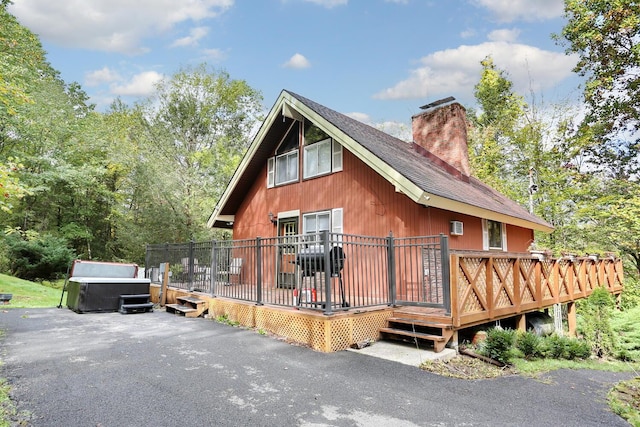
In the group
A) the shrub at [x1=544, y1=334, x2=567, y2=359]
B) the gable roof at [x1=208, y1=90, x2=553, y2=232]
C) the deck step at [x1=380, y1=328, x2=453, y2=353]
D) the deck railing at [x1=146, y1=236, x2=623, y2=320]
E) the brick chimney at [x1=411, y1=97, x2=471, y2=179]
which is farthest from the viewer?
the brick chimney at [x1=411, y1=97, x2=471, y2=179]

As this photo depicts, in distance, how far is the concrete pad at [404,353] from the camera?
Answer: 4.75 meters

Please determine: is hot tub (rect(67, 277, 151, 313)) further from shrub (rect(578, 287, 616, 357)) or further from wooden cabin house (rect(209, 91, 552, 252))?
Result: shrub (rect(578, 287, 616, 357))

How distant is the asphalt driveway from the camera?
9.62ft

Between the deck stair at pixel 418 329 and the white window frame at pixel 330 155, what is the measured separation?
15.0 ft

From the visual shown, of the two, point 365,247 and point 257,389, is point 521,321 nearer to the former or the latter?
point 365,247

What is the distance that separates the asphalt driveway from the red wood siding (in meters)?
3.68

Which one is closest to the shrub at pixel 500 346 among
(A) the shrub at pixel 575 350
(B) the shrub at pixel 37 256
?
(A) the shrub at pixel 575 350

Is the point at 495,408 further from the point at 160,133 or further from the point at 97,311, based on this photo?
the point at 160,133

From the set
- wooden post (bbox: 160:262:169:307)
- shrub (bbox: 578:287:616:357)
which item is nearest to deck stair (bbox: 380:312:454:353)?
shrub (bbox: 578:287:616:357)

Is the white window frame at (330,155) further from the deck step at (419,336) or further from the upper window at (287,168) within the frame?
the deck step at (419,336)

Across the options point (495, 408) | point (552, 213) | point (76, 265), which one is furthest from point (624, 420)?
point (552, 213)

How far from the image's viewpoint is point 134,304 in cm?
893

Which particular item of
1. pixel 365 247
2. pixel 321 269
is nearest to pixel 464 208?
pixel 365 247

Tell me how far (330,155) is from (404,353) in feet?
19.1
